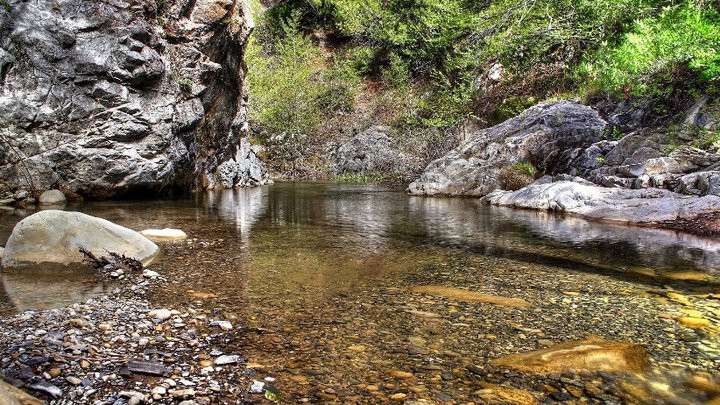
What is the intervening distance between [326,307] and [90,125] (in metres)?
12.2

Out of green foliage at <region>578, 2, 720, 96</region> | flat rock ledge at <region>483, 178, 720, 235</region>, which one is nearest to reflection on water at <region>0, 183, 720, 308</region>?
flat rock ledge at <region>483, 178, 720, 235</region>

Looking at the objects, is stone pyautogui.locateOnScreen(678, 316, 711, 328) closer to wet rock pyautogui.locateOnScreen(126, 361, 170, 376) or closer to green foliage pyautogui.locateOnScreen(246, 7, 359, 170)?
wet rock pyautogui.locateOnScreen(126, 361, 170, 376)

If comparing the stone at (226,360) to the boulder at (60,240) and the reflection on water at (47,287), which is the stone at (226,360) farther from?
the boulder at (60,240)

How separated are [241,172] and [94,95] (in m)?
10.5

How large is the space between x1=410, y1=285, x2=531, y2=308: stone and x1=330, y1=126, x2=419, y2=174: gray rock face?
71.2ft

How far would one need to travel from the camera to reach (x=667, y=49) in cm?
1013

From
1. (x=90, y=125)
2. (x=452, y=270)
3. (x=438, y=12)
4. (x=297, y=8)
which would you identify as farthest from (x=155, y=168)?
(x=297, y=8)

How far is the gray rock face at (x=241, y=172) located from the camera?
21922mm

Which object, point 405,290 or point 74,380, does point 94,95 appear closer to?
point 405,290

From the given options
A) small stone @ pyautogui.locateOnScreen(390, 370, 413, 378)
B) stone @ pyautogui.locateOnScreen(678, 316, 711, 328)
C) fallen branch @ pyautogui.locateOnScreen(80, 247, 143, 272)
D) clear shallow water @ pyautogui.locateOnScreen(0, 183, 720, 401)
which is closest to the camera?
small stone @ pyautogui.locateOnScreen(390, 370, 413, 378)

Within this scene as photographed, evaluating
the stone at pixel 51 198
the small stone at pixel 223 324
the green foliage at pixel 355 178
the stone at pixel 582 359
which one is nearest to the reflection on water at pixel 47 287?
the small stone at pixel 223 324

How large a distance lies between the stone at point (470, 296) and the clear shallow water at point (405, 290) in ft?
0.44

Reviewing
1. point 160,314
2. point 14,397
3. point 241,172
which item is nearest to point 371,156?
point 241,172

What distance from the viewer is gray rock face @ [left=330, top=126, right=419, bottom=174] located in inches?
1106
